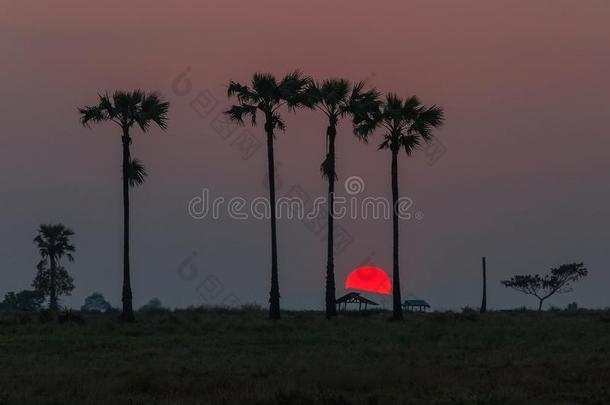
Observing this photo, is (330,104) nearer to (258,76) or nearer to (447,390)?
(258,76)

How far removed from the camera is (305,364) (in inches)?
1275


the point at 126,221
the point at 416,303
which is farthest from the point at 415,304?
the point at 126,221

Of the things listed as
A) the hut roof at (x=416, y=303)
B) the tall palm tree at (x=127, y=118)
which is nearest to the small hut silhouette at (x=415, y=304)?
the hut roof at (x=416, y=303)

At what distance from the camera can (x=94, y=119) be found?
6650cm

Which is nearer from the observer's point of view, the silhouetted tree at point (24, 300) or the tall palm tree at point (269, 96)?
the tall palm tree at point (269, 96)

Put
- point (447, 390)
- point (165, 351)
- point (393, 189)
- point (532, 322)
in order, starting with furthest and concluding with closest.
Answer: point (393, 189) → point (532, 322) → point (165, 351) → point (447, 390)

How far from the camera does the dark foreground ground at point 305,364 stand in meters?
25.1

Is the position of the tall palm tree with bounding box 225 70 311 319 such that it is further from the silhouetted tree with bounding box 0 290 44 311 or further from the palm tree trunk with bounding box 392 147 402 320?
the silhouetted tree with bounding box 0 290 44 311

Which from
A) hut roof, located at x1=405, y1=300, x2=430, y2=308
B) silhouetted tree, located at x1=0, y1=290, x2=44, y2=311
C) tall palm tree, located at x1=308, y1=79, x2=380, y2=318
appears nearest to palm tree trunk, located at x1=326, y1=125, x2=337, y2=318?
tall palm tree, located at x1=308, y1=79, x2=380, y2=318

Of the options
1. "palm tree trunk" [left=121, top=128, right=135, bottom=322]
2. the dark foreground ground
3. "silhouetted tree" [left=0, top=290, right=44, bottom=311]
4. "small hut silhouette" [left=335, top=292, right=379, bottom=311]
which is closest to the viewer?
the dark foreground ground

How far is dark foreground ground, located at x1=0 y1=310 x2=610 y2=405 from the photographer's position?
2514 cm

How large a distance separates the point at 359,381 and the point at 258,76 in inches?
1721

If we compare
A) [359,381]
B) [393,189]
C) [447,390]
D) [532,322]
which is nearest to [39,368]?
[359,381]

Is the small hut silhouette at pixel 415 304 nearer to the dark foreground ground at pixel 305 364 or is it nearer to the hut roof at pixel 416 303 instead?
the hut roof at pixel 416 303
